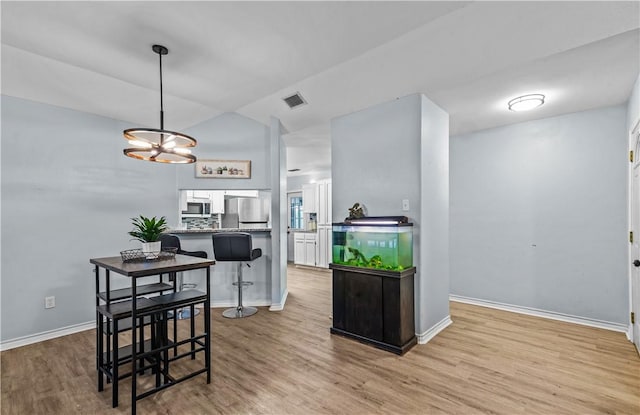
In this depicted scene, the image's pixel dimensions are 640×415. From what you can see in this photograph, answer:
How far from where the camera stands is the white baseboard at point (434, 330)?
9.87ft

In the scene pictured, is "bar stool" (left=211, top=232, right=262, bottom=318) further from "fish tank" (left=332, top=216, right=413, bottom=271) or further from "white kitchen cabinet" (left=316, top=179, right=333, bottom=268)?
"white kitchen cabinet" (left=316, top=179, right=333, bottom=268)

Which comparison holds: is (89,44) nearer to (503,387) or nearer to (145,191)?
(145,191)

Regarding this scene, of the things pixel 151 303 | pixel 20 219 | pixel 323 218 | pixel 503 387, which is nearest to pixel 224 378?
pixel 151 303

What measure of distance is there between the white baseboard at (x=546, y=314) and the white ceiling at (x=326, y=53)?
241 centimetres

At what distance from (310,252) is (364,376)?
5.26m

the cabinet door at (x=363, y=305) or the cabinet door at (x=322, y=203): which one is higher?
the cabinet door at (x=322, y=203)

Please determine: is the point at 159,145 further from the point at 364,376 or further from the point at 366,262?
the point at 364,376

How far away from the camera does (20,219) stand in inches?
123

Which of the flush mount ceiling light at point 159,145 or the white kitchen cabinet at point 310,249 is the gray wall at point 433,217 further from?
the white kitchen cabinet at point 310,249

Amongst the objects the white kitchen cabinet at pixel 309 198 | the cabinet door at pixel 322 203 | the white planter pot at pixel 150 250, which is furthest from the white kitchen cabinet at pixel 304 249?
the white planter pot at pixel 150 250

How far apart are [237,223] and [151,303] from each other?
9.19ft

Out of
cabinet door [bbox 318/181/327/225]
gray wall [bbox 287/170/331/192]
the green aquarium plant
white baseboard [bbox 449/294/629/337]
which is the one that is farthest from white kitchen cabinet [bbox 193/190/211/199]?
white baseboard [bbox 449/294/629/337]

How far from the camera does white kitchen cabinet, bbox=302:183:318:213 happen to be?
7.74 m

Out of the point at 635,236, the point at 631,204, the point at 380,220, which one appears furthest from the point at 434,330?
the point at 631,204
